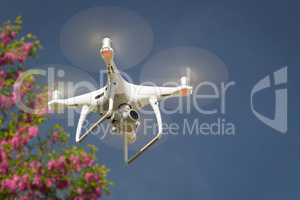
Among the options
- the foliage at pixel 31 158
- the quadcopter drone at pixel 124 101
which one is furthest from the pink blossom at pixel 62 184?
the quadcopter drone at pixel 124 101

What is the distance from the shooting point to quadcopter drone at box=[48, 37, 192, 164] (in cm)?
2738

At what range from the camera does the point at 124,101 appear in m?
28.7

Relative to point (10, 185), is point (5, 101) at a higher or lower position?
higher

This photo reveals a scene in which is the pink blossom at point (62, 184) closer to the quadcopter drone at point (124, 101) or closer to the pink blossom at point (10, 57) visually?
the pink blossom at point (10, 57)

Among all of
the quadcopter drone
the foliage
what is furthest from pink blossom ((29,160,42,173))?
the quadcopter drone

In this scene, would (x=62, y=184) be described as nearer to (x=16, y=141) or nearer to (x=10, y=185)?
(x=10, y=185)

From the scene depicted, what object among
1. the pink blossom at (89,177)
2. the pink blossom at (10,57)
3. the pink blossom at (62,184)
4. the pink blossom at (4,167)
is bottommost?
the pink blossom at (62,184)

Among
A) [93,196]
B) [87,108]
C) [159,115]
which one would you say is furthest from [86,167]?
[87,108]

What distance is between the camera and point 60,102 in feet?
101

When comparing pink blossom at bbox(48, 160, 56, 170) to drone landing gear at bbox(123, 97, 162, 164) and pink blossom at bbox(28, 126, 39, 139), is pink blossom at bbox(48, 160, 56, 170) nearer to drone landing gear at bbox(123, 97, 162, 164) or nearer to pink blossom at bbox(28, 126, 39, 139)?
pink blossom at bbox(28, 126, 39, 139)

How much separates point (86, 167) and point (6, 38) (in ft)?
15.3

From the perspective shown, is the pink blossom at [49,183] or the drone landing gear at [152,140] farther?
the drone landing gear at [152,140]

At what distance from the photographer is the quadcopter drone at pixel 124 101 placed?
2738 centimetres

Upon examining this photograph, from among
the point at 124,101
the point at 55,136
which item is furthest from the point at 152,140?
the point at 55,136
